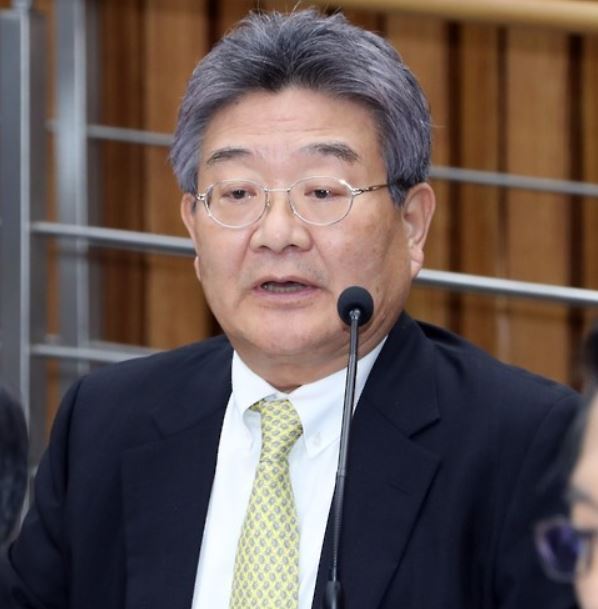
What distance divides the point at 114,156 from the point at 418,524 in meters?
1.92

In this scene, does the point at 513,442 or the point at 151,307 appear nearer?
the point at 513,442

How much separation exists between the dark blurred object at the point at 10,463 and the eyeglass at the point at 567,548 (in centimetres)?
38

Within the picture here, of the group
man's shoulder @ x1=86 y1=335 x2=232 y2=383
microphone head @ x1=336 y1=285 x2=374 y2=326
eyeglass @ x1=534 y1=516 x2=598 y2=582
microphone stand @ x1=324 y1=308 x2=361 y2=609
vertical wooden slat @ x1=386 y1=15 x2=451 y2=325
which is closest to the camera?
eyeglass @ x1=534 y1=516 x2=598 y2=582

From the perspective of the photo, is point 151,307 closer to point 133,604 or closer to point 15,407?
point 133,604

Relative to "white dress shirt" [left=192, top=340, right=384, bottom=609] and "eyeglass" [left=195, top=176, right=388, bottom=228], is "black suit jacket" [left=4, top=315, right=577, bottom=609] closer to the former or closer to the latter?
"white dress shirt" [left=192, top=340, right=384, bottom=609]

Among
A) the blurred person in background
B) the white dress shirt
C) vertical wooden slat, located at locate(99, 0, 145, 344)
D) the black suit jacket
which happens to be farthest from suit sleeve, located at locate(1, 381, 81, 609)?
vertical wooden slat, located at locate(99, 0, 145, 344)

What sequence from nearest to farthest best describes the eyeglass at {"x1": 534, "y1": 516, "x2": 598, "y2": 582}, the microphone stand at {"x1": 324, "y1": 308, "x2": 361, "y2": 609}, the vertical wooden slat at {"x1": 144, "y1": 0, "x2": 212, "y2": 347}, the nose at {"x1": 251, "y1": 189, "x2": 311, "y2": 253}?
the eyeglass at {"x1": 534, "y1": 516, "x2": 598, "y2": 582}
the microphone stand at {"x1": 324, "y1": 308, "x2": 361, "y2": 609}
the nose at {"x1": 251, "y1": 189, "x2": 311, "y2": 253}
the vertical wooden slat at {"x1": 144, "y1": 0, "x2": 212, "y2": 347}

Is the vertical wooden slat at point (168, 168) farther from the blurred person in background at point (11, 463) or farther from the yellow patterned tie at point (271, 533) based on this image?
the blurred person in background at point (11, 463)

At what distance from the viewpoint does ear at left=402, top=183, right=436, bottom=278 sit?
6.16ft

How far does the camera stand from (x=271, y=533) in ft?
5.71

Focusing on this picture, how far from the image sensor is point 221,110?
1.86 metres

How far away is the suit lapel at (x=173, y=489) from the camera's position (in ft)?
5.89

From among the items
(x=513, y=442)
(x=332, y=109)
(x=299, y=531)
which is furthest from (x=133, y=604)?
(x=332, y=109)

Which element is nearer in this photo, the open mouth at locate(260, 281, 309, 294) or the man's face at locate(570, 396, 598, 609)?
the man's face at locate(570, 396, 598, 609)
